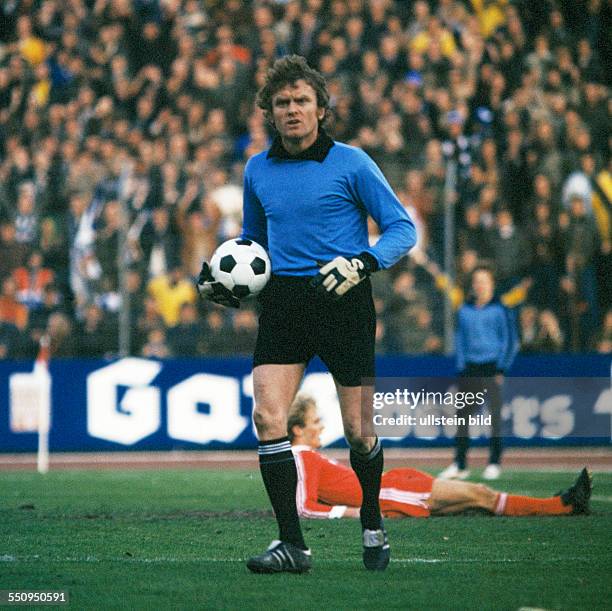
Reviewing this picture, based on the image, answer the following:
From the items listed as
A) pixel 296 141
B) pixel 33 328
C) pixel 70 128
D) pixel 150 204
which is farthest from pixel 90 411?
pixel 296 141

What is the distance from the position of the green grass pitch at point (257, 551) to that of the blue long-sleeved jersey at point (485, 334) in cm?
224

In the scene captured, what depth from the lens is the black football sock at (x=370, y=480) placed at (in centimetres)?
709

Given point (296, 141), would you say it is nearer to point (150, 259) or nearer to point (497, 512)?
point (497, 512)

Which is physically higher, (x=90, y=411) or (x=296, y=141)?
(x=296, y=141)

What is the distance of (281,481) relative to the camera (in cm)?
695

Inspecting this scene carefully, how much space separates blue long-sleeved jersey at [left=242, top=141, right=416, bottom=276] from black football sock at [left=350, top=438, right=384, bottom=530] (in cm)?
94

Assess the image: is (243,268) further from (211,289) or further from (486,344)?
(486,344)

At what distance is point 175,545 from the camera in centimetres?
828

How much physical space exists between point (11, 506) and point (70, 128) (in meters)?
8.67

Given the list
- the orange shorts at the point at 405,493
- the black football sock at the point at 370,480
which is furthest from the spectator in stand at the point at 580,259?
the black football sock at the point at 370,480

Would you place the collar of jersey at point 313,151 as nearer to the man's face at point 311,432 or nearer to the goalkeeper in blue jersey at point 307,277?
the goalkeeper in blue jersey at point 307,277

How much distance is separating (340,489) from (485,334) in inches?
196

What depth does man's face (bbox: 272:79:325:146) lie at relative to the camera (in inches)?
273

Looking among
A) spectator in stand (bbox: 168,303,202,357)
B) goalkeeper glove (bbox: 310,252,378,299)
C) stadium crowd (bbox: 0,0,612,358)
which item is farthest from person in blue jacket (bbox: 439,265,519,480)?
goalkeeper glove (bbox: 310,252,378,299)
